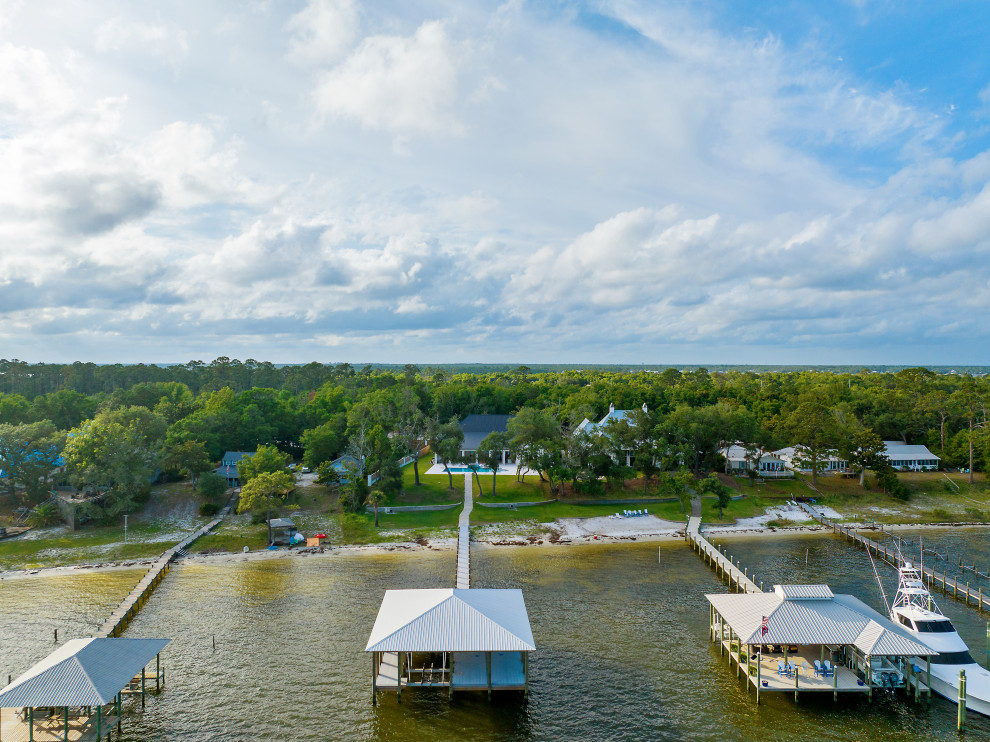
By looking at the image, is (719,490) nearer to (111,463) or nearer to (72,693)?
A: (72,693)

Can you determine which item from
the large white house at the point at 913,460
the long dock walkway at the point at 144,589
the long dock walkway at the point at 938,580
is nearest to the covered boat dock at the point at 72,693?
the long dock walkway at the point at 144,589

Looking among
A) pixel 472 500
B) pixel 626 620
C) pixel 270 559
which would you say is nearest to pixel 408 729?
pixel 626 620

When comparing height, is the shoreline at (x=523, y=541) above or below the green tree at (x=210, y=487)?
below

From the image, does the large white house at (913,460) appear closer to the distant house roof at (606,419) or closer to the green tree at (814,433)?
the green tree at (814,433)

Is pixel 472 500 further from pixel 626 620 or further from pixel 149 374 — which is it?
Answer: pixel 149 374

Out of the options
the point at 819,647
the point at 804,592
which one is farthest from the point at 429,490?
the point at 819,647

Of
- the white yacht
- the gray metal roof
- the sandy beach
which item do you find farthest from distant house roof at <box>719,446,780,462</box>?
the gray metal roof
